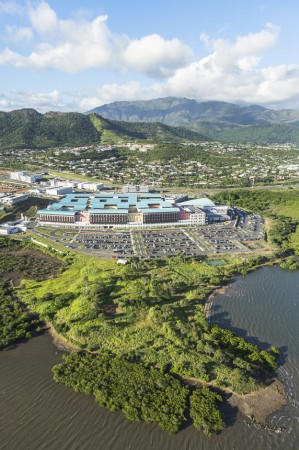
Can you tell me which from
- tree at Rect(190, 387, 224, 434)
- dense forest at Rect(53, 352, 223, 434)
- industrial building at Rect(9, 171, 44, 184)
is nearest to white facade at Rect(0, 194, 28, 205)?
industrial building at Rect(9, 171, 44, 184)

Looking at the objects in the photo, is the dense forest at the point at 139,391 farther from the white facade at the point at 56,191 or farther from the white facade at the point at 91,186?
the white facade at the point at 91,186

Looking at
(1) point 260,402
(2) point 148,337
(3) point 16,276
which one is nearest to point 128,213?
(3) point 16,276

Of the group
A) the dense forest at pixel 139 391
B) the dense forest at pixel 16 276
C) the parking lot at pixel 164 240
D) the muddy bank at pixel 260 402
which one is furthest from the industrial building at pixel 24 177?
the muddy bank at pixel 260 402

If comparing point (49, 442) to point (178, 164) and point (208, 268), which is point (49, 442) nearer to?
point (208, 268)

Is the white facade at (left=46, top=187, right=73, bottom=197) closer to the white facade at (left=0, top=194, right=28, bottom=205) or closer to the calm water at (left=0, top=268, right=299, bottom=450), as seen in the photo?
the white facade at (left=0, top=194, right=28, bottom=205)

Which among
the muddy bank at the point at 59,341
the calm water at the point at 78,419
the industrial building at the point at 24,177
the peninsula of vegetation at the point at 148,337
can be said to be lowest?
the calm water at the point at 78,419

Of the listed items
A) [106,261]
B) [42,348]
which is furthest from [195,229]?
[42,348]

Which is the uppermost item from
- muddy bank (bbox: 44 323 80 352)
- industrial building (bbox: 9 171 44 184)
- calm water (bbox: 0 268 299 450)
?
industrial building (bbox: 9 171 44 184)
